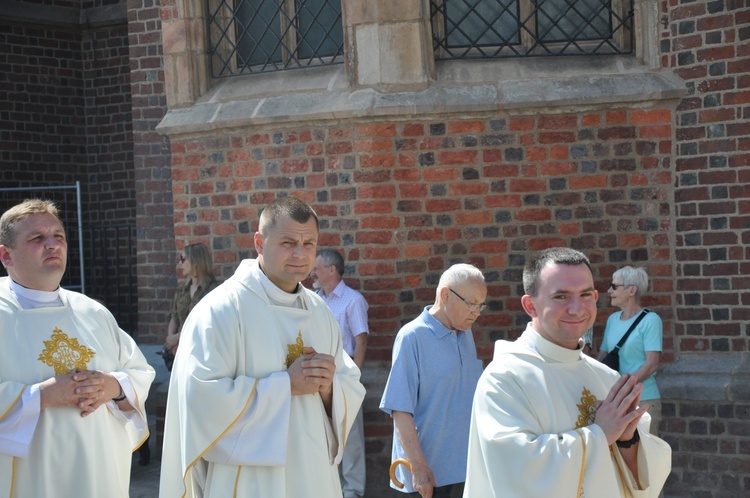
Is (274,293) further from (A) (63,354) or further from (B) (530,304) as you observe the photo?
(B) (530,304)

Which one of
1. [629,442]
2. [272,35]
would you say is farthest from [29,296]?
[272,35]

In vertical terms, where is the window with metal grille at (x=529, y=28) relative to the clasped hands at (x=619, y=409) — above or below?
above

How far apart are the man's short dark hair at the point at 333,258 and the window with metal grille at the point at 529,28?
64.9 inches

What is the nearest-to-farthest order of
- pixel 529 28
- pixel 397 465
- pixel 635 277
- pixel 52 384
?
pixel 52 384 → pixel 397 465 → pixel 635 277 → pixel 529 28

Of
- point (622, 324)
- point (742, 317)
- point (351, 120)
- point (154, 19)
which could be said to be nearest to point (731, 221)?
point (742, 317)

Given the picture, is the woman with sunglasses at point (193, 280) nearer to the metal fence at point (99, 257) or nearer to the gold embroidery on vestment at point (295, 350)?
the metal fence at point (99, 257)

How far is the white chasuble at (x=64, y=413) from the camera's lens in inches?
185

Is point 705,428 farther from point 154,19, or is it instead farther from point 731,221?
point 154,19

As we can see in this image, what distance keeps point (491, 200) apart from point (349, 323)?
4.25ft

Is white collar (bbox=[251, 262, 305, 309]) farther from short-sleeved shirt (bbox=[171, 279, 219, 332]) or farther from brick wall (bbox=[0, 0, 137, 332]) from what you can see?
brick wall (bbox=[0, 0, 137, 332])

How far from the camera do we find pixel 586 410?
11.8 feet

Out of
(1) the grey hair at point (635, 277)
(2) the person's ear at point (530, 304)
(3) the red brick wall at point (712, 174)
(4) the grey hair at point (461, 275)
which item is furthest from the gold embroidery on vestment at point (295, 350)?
(3) the red brick wall at point (712, 174)

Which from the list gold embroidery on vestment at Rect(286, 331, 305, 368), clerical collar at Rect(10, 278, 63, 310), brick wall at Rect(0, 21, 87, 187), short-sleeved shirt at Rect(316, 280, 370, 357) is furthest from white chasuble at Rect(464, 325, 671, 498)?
brick wall at Rect(0, 21, 87, 187)

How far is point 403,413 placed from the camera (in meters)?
5.16
